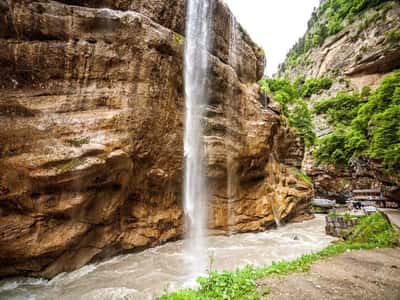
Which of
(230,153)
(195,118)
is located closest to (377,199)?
(230,153)


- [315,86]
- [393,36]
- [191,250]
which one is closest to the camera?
[191,250]

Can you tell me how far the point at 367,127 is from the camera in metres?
19.0

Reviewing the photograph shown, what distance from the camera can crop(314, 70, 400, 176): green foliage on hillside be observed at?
11.6 metres

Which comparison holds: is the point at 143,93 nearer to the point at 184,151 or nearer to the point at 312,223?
the point at 184,151

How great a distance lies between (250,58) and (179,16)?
20.7ft

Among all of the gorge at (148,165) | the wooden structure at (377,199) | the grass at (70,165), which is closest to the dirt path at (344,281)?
the gorge at (148,165)

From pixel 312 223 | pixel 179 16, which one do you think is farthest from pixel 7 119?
pixel 312 223

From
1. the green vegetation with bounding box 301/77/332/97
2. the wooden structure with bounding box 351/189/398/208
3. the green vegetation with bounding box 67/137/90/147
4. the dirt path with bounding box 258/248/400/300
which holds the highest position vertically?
the green vegetation with bounding box 301/77/332/97

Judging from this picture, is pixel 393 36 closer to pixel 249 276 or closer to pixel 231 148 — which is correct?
pixel 231 148

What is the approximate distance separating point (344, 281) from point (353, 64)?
4408 centimetres

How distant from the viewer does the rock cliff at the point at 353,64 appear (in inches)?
1055

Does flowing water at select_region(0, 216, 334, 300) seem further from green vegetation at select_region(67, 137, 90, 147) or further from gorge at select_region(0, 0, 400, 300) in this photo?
green vegetation at select_region(67, 137, 90, 147)

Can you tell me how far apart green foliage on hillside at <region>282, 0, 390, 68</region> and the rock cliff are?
64cm

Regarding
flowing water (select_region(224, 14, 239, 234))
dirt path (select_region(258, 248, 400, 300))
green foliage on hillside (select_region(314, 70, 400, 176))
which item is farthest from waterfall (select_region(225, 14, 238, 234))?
green foliage on hillside (select_region(314, 70, 400, 176))
